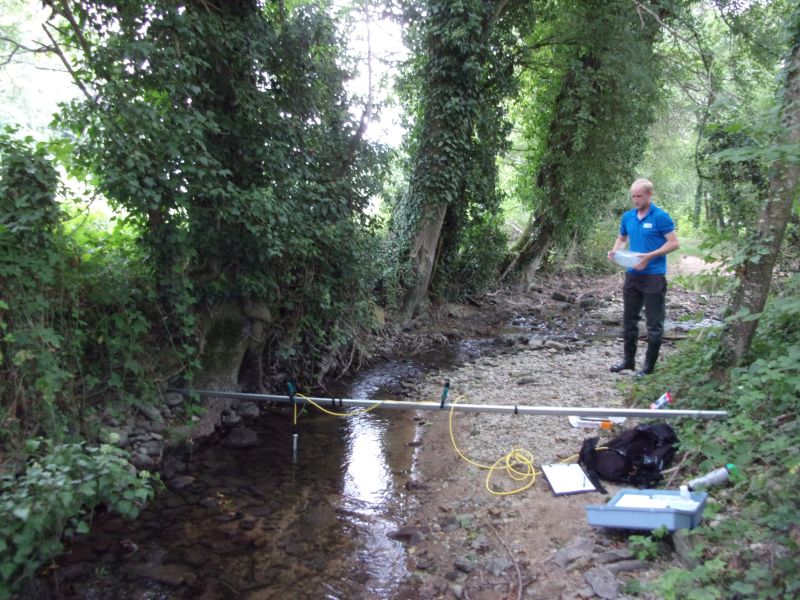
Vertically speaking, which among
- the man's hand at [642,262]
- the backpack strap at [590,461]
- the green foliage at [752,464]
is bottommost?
the backpack strap at [590,461]

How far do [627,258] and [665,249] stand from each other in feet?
Result: 1.33

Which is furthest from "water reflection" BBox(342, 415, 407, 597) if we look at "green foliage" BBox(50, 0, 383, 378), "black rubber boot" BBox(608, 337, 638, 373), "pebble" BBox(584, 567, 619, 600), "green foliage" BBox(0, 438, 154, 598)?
"black rubber boot" BBox(608, 337, 638, 373)

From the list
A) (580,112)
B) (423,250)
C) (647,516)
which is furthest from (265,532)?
(580,112)

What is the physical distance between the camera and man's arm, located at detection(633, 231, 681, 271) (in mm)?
5426

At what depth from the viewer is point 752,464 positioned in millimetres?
3562

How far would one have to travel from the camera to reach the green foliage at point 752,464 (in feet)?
8.47

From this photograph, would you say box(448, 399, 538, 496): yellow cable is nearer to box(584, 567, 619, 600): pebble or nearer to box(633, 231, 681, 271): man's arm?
box(584, 567, 619, 600): pebble

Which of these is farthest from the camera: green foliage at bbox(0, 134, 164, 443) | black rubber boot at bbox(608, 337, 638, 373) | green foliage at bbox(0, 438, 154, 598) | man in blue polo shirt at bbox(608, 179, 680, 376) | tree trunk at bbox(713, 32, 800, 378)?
black rubber boot at bbox(608, 337, 638, 373)

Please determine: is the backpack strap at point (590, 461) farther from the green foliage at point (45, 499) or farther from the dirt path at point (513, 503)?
the green foliage at point (45, 499)

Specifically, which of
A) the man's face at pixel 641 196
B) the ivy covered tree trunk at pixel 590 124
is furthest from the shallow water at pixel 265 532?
the ivy covered tree trunk at pixel 590 124

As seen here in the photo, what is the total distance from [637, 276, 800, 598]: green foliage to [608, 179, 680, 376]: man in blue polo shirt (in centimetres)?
76

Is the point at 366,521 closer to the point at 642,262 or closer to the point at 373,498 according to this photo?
the point at 373,498

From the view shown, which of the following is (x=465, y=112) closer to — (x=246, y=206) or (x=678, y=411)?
(x=246, y=206)

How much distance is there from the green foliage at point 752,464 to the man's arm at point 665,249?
99 cm
